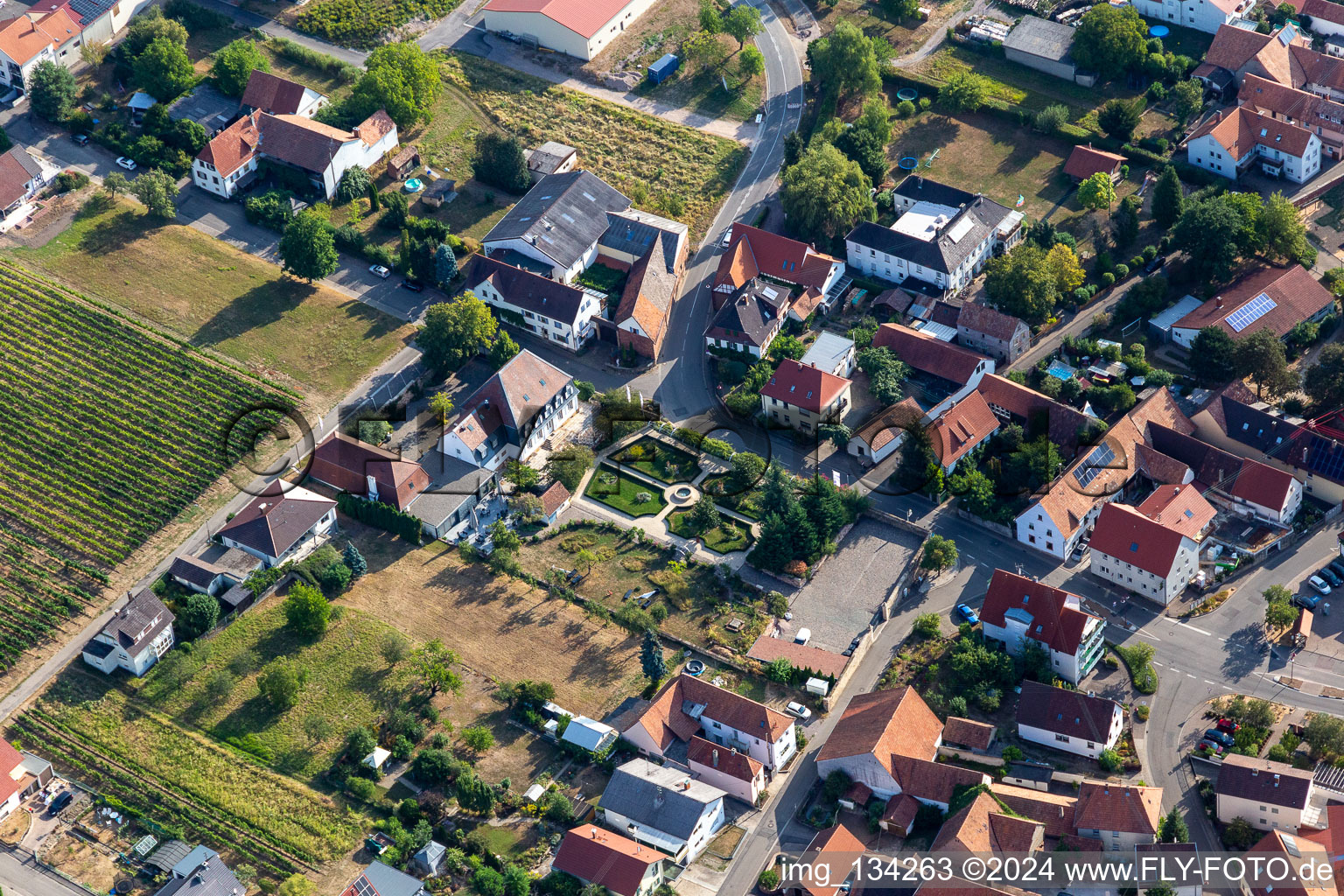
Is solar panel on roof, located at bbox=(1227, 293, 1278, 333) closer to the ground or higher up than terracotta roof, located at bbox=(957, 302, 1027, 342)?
higher up

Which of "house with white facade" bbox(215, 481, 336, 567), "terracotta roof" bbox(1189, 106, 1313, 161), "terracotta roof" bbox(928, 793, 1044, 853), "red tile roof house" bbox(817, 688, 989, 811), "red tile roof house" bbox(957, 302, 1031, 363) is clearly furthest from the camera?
"terracotta roof" bbox(1189, 106, 1313, 161)

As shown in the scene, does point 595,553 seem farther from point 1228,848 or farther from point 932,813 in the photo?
point 1228,848

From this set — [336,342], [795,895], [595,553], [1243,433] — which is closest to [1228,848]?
[795,895]

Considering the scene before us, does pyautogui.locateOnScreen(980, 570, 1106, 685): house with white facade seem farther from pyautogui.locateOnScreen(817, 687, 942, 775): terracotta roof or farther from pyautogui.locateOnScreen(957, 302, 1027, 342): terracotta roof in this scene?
pyautogui.locateOnScreen(957, 302, 1027, 342): terracotta roof

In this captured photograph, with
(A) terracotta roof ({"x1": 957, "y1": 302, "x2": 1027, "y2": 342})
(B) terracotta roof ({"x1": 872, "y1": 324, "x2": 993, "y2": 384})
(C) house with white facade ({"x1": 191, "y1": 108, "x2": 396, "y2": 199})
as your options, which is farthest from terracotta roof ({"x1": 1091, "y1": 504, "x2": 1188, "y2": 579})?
(C) house with white facade ({"x1": 191, "y1": 108, "x2": 396, "y2": 199})

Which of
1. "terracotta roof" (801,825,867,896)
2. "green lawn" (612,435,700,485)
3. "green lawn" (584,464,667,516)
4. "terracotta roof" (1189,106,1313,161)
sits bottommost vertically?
"terracotta roof" (801,825,867,896)

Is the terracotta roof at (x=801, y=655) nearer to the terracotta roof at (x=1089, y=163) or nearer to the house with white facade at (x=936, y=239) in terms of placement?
the house with white facade at (x=936, y=239)

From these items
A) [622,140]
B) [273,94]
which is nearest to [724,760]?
[622,140]
